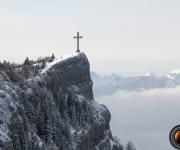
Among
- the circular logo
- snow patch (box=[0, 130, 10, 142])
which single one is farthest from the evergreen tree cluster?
the circular logo

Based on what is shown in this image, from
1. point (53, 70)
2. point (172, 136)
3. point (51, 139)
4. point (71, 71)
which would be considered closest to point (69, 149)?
point (51, 139)

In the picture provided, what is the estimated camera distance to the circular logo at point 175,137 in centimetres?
1408

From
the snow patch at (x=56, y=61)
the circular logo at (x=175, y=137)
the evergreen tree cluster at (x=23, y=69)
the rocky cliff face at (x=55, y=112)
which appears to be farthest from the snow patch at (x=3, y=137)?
the circular logo at (x=175, y=137)

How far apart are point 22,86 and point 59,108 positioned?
1073cm

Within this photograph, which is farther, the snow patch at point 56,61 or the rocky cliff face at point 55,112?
the snow patch at point 56,61

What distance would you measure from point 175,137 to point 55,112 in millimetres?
39091

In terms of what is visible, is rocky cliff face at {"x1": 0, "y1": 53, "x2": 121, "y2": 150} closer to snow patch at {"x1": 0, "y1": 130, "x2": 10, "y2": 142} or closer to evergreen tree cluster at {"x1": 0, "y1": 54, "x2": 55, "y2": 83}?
snow patch at {"x1": 0, "y1": 130, "x2": 10, "y2": 142}

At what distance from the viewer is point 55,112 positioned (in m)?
53.0

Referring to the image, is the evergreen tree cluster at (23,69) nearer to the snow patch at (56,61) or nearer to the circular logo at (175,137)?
the snow patch at (56,61)

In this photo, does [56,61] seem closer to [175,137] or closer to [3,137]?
[3,137]

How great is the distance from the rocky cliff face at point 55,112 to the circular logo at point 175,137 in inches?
914

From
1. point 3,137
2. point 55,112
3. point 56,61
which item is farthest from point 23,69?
point 3,137

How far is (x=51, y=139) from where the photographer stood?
49406 mm

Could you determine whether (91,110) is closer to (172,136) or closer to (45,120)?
(45,120)
